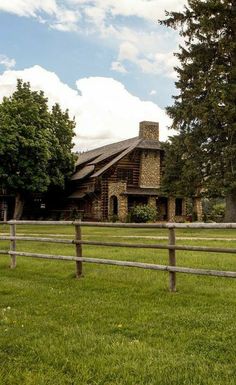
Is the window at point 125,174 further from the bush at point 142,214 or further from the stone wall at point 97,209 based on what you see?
the bush at point 142,214

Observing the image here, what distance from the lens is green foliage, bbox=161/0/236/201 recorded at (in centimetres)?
2864

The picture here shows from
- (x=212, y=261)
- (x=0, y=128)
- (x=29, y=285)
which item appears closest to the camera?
(x=29, y=285)

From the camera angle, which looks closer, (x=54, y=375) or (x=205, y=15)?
→ (x=54, y=375)

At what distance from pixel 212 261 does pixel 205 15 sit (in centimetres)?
2223

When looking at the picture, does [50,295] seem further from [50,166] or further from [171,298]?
[50,166]

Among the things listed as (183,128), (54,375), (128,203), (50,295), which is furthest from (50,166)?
(54,375)

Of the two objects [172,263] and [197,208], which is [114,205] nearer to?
[197,208]

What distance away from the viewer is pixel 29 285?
9.09 metres

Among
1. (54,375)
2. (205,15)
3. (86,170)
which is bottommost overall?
(54,375)

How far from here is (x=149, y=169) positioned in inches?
1791

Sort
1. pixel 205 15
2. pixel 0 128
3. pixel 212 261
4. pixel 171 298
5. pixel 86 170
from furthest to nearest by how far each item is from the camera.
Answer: pixel 86 170
pixel 0 128
pixel 205 15
pixel 212 261
pixel 171 298

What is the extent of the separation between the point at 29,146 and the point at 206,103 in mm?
15809

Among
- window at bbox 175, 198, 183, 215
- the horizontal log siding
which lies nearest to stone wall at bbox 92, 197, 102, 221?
the horizontal log siding

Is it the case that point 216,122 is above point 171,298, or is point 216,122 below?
above
